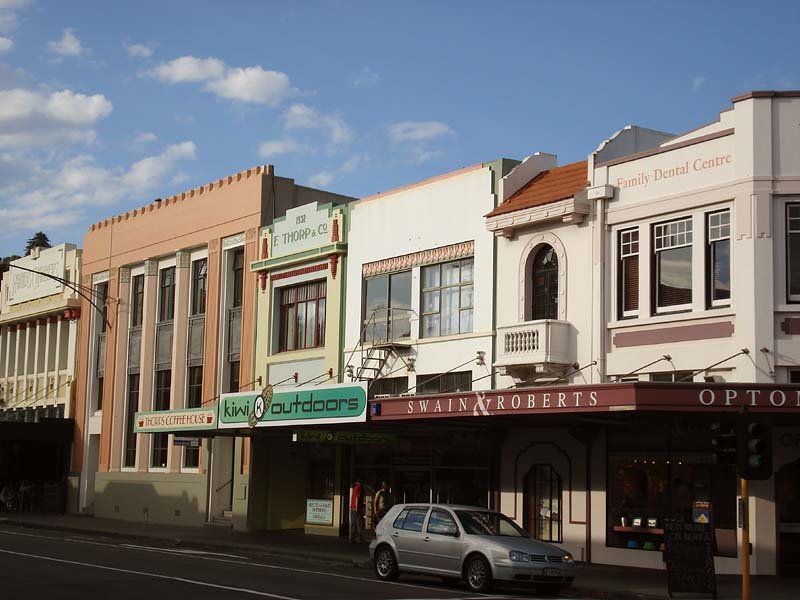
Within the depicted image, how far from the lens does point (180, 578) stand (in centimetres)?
1948

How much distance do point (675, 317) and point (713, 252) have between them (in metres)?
1.51

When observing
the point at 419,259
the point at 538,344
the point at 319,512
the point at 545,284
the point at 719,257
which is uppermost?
the point at 419,259

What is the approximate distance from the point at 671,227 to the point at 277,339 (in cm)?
1523

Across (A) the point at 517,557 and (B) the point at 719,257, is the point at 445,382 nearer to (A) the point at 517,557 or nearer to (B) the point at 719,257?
(B) the point at 719,257

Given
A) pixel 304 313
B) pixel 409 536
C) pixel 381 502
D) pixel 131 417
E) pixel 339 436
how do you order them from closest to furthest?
pixel 409 536 < pixel 339 436 < pixel 381 502 < pixel 304 313 < pixel 131 417

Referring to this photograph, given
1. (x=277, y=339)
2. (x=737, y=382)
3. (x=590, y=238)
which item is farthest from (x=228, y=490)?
(x=737, y=382)

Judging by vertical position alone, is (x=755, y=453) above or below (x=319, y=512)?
above

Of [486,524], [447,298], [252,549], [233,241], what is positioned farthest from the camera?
[233,241]

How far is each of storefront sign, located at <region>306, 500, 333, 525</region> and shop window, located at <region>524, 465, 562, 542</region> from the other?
7958 millimetres

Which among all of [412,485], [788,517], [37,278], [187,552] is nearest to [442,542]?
[788,517]

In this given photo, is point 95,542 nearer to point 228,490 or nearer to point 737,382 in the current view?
point 228,490

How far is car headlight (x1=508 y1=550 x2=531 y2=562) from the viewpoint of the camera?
18.9 meters

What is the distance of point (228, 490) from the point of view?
122 feet

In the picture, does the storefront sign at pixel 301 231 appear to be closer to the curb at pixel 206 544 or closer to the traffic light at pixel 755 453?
the curb at pixel 206 544
